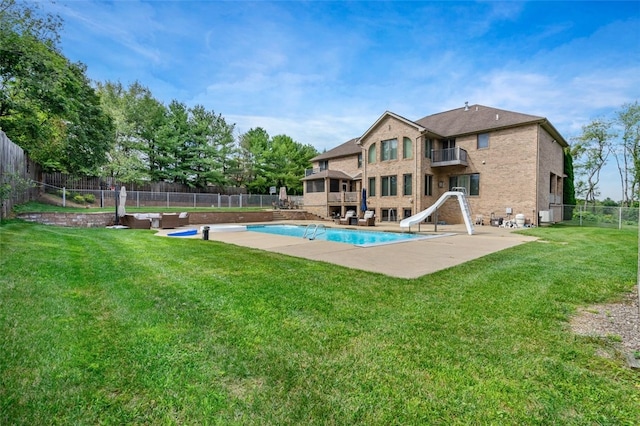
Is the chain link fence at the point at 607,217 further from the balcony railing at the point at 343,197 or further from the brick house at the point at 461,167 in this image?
the balcony railing at the point at 343,197

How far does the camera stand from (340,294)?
4176mm

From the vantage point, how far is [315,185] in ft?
87.5

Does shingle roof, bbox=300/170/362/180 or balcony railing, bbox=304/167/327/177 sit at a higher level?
balcony railing, bbox=304/167/327/177

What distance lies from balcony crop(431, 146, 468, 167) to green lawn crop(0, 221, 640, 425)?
16128mm

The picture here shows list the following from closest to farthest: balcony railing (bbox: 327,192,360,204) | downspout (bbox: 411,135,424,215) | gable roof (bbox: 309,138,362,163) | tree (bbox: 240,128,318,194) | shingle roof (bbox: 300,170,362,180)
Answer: downspout (bbox: 411,135,424,215), balcony railing (bbox: 327,192,360,204), shingle roof (bbox: 300,170,362,180), gable roof (bbox: 309,138,362,163), tree (bbox: 240,128,318,194)

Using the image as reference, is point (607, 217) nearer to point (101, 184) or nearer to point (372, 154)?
point (372, 154)

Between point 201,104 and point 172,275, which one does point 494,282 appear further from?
point 201,104

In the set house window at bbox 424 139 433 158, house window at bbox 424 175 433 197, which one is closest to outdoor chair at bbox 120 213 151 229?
house window at bbox 424 175 433 197

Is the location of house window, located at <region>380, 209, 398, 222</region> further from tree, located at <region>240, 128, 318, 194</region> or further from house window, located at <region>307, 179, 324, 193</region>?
tree, located at <region>240, 128, 318, 194</region>

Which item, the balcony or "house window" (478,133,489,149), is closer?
"house window" (478,133,489,149)

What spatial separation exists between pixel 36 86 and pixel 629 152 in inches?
1785

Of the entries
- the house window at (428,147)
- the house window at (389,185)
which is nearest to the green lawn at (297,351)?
the house window at (428,147)

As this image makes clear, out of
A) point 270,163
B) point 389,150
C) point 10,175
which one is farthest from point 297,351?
point 270,163

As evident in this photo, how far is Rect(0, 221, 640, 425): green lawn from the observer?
6.33 feet
